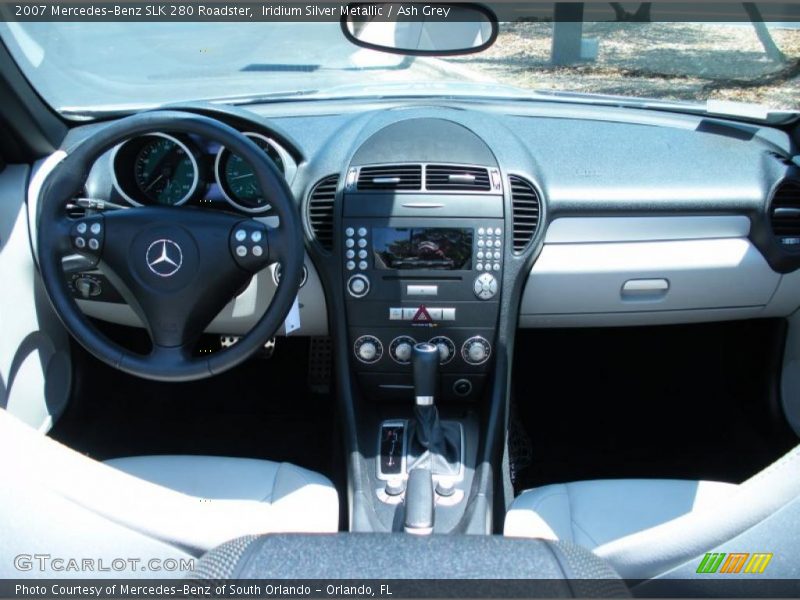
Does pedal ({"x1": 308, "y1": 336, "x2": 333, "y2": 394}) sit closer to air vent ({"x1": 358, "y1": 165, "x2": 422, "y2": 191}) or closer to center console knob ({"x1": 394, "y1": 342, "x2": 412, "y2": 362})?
center console knob ({"x1": 394, "y1": 342, "x2": 412, "y2": 362})

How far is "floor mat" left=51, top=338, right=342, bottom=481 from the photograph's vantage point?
10.3 feet

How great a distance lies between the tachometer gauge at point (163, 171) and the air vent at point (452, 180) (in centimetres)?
77

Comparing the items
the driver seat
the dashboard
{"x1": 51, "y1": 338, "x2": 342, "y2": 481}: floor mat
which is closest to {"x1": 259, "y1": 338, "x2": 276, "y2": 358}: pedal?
{"x1": 51, "y1": 338, "x2": 342, "y2": 481}: floor mat

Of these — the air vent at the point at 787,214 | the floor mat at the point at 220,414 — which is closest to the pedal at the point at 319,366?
the floor mat at the point at 220,414

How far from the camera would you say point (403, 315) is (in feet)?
8.36

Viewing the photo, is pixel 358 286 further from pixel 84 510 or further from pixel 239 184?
pixel 84 510

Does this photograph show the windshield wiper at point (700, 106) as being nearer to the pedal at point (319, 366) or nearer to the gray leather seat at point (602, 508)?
the pedal at point (319, 366)

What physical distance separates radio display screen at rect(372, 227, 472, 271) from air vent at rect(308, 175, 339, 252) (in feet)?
0.54

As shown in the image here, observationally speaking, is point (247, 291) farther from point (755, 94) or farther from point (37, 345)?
point (755, 94)

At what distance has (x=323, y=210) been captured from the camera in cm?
254

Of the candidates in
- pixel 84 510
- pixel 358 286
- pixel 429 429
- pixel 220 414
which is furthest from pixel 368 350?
pixel 84 510

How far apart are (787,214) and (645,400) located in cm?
107

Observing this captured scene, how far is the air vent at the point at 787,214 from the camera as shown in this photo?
8.49 ft

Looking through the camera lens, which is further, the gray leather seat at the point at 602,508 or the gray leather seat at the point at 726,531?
the gray leather seat at the point at 602,508
